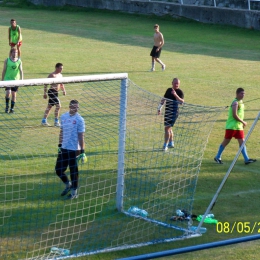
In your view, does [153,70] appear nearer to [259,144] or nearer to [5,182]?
[259,144]

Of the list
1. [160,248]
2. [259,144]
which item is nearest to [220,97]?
[259,144]

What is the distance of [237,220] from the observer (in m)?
10.2

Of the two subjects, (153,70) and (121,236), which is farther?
(153,70)

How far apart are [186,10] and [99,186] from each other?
26.9m

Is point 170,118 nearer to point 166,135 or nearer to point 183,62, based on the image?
point 166,135

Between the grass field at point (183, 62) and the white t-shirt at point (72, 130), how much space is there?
1647mm

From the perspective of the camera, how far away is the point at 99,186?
38.2 feet

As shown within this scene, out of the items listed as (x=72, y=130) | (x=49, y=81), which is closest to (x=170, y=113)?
(x=72, y=130)

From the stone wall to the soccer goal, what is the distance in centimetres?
2028

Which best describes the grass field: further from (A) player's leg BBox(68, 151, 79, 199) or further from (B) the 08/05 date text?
(A) player's leg BBox(68, 151, 79, 199)

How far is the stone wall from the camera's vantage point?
3447 cm

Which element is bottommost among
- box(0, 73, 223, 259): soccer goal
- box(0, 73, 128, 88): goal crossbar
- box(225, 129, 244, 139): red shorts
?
box(0, 73, 223, 259): soccer goal

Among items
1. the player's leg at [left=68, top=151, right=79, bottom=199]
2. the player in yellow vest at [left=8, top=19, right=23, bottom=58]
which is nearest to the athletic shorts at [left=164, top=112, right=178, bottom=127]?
the player's leg at [left=68, top=151, right=79, bottom=199]

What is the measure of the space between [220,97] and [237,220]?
11031mm
